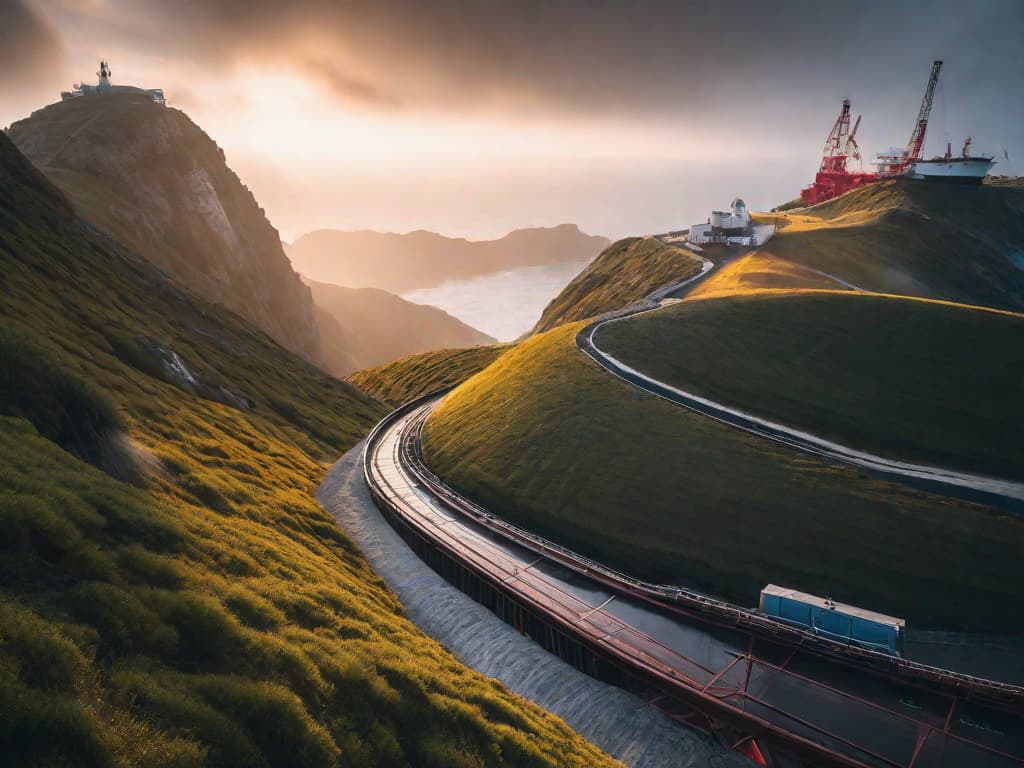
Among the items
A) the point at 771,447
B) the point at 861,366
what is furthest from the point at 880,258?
the point at 771,447

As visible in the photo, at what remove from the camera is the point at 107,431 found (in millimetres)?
33625

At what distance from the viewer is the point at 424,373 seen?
164875mm

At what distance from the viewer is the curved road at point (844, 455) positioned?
46.2 meters

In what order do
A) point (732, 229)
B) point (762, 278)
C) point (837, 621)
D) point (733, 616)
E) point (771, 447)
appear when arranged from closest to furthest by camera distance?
point (837, 621) < point (733, 616) < point (771, 447) < point (762, 278) < point (732, 229)

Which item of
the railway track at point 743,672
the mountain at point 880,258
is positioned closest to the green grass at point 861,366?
the railway track at point 743,672

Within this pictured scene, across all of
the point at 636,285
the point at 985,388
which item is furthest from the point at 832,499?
the point at 636,285

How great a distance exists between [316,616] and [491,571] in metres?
18.9

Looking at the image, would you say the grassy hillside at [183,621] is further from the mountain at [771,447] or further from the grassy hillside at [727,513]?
the mountain at [771,447]

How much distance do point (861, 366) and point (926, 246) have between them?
117576 millimetres

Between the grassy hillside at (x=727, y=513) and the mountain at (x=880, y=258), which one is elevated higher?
the mountain at (x=880, y=258)

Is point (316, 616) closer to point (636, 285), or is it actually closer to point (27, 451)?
point (27, 451)

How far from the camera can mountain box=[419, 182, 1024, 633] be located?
42094mm

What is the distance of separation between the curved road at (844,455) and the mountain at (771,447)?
104 cm

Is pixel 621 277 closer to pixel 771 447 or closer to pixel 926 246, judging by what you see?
pixel 926 246
